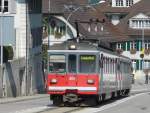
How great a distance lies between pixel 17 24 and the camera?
60688 millimetres

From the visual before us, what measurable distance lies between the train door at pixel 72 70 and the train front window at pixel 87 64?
273 mm

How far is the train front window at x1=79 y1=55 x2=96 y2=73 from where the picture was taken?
33.1 m

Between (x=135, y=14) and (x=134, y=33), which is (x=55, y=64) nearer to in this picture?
(x=134, y=33)

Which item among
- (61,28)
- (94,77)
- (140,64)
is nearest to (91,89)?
(94,77)

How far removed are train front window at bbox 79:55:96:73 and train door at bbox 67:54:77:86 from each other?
0.90 feet

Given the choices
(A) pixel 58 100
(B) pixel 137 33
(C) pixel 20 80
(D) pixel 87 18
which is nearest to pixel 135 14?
(B) pixel 137 33

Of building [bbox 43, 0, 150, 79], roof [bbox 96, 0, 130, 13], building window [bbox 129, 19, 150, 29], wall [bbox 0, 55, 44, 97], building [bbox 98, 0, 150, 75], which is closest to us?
wall [bbox 0, 55, 44, 97]

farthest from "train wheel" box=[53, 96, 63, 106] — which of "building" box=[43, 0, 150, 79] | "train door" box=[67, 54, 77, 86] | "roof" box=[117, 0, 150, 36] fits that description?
"roof" box=[117, 0, 150, 36]

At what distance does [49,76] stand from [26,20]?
28.4 metres

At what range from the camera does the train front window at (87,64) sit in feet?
108

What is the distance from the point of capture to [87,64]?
109 ft

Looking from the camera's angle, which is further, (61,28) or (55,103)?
(61,28)

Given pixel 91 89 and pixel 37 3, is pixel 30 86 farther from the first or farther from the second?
pixel 91 89

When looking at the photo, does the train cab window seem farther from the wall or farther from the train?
the wall
